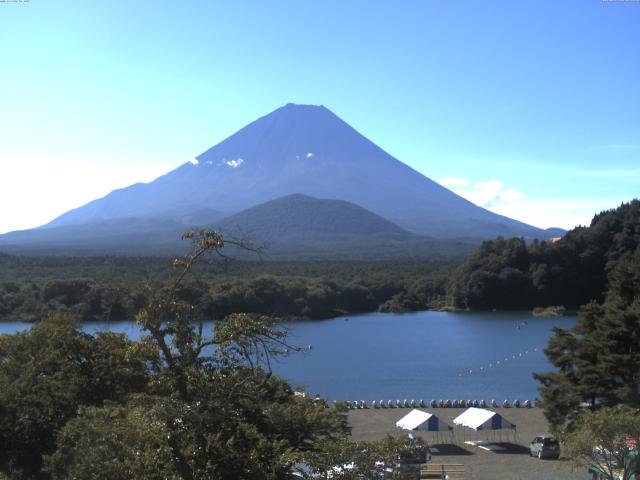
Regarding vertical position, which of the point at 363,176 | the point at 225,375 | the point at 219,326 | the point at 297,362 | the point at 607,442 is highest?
the point at 363,176

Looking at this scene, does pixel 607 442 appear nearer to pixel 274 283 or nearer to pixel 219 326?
pixel 219 326

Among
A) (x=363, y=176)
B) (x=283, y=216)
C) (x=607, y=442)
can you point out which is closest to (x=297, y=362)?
(x=607, y=442)

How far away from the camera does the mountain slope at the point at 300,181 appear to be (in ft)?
367

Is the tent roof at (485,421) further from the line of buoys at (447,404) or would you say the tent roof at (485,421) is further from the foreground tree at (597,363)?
the line of buoys at (447,404)

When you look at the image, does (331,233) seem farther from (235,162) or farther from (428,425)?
(428,425)

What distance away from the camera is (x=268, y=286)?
3506 centimetres

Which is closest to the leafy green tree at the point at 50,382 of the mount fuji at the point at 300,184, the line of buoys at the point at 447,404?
the line of buoys at the point at 447,404

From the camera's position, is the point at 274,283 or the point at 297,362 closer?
the point at 297,362

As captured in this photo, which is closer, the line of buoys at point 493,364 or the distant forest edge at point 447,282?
the line of buoys at point 493,364

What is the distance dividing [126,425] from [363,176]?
11679cm

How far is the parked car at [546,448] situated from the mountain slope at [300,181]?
93935 mm

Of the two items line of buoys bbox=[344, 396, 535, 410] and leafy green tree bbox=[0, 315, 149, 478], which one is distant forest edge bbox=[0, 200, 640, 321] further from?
leafy green tree bbox=[0, 315, 149, 478]

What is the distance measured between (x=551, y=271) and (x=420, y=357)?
1685 cm

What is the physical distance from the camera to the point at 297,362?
2345cm
